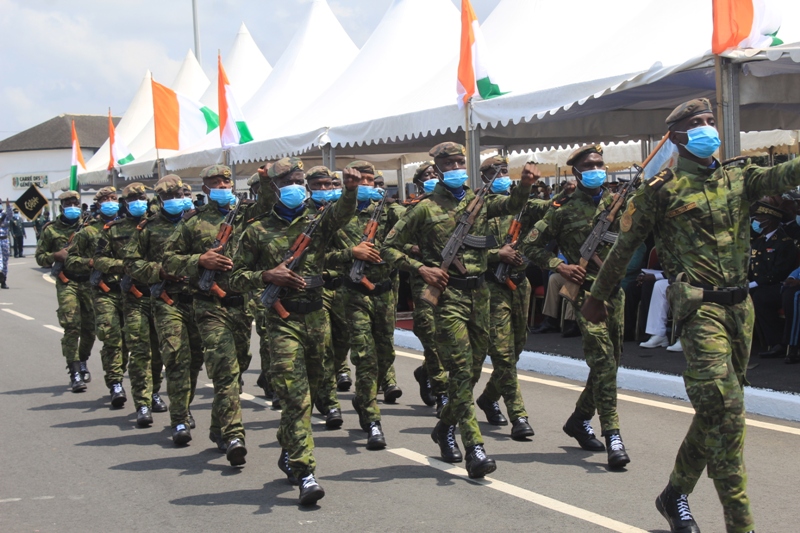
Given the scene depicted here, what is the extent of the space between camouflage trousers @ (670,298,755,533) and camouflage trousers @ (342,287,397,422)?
3.21m

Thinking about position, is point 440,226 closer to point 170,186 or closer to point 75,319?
point 170,186

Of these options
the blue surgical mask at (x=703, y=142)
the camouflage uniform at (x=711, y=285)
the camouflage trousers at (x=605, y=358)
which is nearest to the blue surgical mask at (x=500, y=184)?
the camouflage trousers at (x=605, y=358)

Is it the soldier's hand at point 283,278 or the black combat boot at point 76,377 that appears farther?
the black combat boot at point 76,377

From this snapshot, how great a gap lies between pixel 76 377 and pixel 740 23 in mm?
7809

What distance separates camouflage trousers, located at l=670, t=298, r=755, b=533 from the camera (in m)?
4.49

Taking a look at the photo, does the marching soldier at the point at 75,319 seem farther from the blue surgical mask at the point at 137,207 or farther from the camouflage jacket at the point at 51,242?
the blue surgical mask at the point at 137,207

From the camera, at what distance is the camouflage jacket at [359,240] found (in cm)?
823

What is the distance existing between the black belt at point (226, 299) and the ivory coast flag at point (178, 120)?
15803mm

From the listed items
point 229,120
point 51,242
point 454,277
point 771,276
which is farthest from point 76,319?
point 229,120

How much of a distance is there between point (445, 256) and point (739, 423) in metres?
2.43

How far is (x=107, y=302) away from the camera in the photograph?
9.80 meters

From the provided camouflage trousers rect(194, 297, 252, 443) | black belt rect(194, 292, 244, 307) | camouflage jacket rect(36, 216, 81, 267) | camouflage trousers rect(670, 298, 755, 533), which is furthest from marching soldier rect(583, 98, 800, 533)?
camouflage jacket rect(36, 216, 81, 267)

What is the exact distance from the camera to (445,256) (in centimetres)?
643

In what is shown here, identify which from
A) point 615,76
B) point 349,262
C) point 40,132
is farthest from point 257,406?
point 40,132
